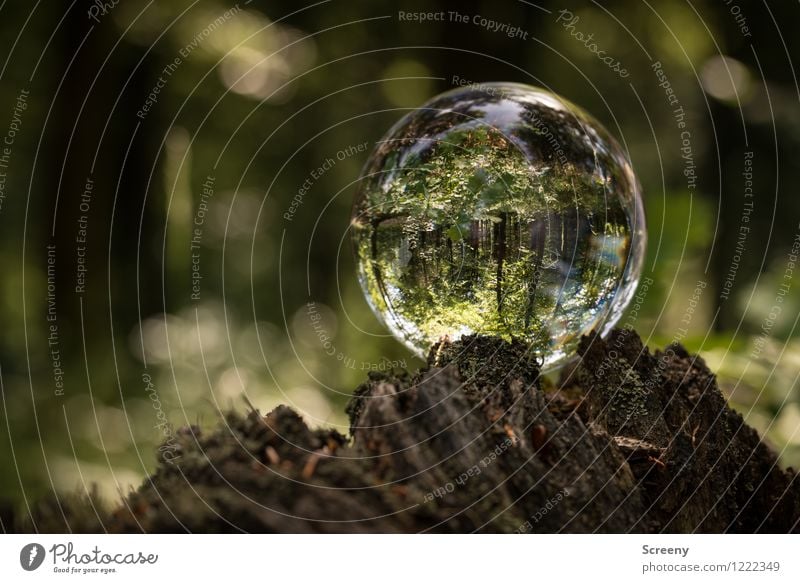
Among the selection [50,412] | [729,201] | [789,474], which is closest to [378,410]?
[789,474]

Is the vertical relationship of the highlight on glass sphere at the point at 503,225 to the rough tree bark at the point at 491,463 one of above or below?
above

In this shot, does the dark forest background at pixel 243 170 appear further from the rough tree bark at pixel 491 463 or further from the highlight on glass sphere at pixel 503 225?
the rough tree bark at pixel 491 463
